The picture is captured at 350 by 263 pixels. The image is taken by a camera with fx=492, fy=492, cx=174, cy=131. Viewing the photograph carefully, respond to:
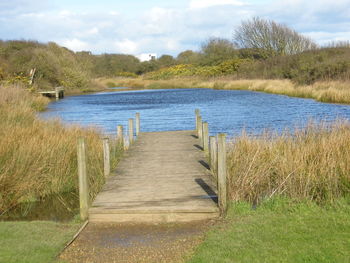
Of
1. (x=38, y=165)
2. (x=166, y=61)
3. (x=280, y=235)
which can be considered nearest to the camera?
(x=280, y=235)

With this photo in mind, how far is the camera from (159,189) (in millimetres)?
7957

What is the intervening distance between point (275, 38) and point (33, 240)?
53.6m

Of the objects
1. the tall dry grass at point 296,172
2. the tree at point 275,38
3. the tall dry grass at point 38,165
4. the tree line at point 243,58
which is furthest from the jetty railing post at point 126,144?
the tree at point 275,38

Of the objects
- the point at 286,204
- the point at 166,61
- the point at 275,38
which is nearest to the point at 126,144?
the point at 286,204

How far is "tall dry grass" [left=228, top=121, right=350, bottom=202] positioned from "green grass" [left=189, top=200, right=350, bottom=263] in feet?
1.38

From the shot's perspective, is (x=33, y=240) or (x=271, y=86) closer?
(x=33, y=240)

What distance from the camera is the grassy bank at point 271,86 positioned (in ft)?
85.8

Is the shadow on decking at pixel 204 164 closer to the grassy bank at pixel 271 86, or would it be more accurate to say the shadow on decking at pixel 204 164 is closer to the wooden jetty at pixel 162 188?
the wooden jetty at pixel 162 188

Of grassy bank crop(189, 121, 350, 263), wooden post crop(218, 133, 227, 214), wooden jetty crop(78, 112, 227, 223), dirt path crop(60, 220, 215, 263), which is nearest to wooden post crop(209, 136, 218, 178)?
wooden jetty crop(78, 112, 227, 223)

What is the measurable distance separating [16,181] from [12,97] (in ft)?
36.5

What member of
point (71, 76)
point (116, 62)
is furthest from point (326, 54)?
point (116, 62)

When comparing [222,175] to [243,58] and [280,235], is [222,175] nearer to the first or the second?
[280,235]

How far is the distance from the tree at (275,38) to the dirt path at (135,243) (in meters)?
51.3

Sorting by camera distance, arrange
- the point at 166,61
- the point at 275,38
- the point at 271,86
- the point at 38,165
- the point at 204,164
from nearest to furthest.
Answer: the point at 38,165, the point at 204,164, the point at 271,86, the point at 275,38, the point at 166,61
